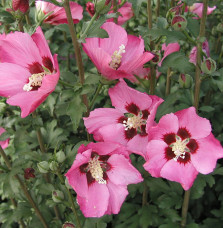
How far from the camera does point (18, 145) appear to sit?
1847 millimetres

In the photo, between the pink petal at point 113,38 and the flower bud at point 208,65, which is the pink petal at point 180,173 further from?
the pink petal at point 113,38

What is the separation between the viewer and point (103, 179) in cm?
139

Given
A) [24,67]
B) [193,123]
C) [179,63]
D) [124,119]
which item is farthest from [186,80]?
[24,67]

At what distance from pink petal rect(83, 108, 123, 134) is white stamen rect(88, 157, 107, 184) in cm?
14

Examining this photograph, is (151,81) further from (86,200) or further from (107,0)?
(86,200)

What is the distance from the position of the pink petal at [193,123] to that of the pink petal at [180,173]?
131 millimetres

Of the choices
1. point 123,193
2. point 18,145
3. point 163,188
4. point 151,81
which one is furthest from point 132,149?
point 18,145

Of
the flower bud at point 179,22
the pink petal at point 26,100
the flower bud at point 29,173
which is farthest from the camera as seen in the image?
the flower bud at point 29,173

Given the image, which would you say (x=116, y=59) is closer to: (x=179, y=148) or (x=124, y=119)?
(x=124, y=119)

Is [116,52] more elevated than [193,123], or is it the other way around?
[116,52]

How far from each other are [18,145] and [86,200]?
0.70m

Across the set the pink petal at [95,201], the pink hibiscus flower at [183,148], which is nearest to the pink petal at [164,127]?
the pink hibiscus flower at [183,148]

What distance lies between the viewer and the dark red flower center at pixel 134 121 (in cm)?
142

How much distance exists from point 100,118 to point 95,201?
35cm
